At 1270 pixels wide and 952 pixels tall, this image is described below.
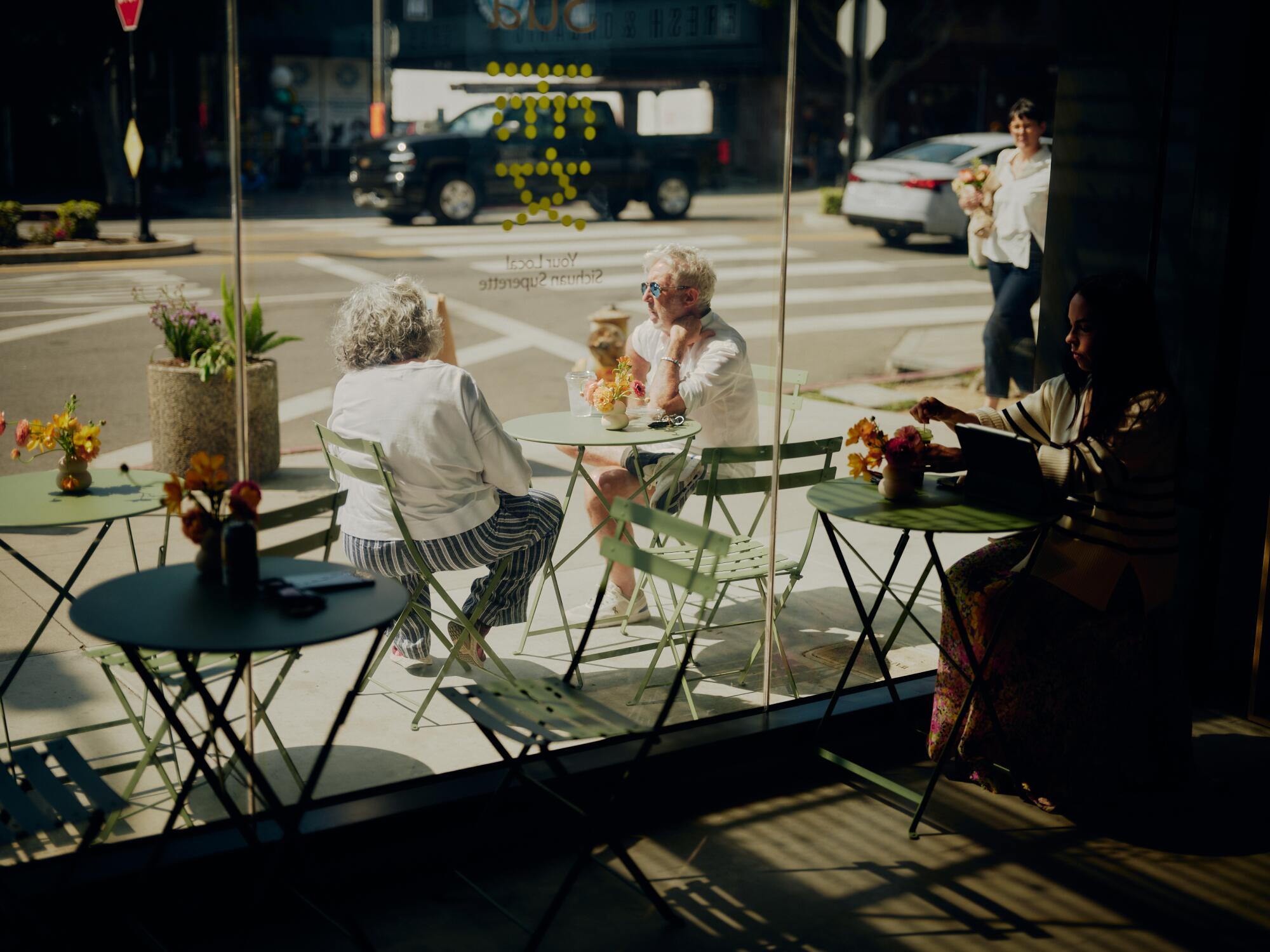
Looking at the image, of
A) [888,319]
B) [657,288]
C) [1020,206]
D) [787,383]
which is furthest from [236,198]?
[888,319]

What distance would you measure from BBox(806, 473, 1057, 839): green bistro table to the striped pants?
3.33ft

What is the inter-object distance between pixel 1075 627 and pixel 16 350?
134 inches

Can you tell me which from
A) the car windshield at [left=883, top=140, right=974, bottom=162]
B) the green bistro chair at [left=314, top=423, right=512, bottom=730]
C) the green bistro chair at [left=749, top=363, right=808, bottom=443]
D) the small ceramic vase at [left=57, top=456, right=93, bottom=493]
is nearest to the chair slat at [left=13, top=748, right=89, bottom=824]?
the small ceramic vase at [left=57, top=456, right=93, bottom=493]

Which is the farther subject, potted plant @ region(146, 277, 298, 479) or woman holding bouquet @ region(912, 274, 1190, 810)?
potted plant @ region(146, 277, 298, 479)

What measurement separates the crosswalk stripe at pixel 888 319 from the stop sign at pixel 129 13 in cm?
787

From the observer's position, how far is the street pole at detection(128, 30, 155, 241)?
3.83 metres

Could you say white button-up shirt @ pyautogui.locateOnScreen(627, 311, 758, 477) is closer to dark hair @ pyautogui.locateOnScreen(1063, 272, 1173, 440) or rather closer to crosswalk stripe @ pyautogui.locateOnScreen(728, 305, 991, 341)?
dark hair @ pyautogui.locateOnScreen(1063, 272, 1173, 440)

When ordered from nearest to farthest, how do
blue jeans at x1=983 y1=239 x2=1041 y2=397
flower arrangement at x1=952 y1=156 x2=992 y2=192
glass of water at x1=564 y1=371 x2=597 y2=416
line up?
glass of water at x1=564 y1=371 x2=597 y2=416, blue jeans at x1=983 y1=239 x2=1041 y2=397, flower arrangement at x1=952 y1=156 x2=992 y2=192

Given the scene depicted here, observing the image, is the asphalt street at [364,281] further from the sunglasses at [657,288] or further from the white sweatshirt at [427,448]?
the white sweatshirt at [427,448]

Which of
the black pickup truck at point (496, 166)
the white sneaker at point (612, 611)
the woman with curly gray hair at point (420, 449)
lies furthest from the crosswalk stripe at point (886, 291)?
the woman with curly gray hair at point (420, 449)

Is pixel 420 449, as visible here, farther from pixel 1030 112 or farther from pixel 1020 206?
pixel 1030 112

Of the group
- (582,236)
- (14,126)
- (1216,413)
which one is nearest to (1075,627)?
(1216,413)

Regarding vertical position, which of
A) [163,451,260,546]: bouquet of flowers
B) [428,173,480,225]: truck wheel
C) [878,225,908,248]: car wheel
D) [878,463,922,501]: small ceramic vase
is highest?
[428,173,480,225]: truck wheel

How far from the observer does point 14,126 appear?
3.70 m
